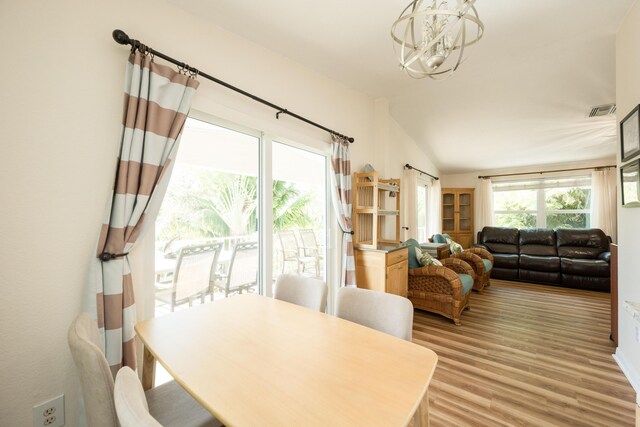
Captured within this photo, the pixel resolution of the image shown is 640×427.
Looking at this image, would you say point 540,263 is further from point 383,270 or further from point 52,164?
point 52,164

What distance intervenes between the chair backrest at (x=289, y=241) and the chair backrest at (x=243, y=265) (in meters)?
0.30

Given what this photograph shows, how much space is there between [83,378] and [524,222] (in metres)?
7.24

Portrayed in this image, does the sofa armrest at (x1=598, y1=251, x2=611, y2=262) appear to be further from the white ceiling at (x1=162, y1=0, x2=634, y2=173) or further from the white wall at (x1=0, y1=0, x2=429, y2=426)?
the white wall at (x1=0, y1=0, x2=429, y2=426)

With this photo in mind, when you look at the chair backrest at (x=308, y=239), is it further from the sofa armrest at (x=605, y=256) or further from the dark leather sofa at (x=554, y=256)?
the sofa armrest at (x=605, y=256)

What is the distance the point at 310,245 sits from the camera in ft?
9.07

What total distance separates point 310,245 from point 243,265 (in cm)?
84

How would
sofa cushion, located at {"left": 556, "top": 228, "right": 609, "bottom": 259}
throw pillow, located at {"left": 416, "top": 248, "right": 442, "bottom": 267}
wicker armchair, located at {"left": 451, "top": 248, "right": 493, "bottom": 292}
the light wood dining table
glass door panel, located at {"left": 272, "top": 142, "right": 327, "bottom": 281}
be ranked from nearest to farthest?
the light wood dining table < glass door panel, located at {"left": 272, "top": 142, "right": 327, "bottom": 281} < throw pillow, located at {"left": 416, "top": 248, "right": 442, "bottom": 267} < wicker armchair, located at {"left": 451, "top": 248, "right": 493, "bottom": 292} < sofa cushion, located at {"left": 556, "top": 228, "right": 609, "bottom": 259}

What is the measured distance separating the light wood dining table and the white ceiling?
6.39 feet


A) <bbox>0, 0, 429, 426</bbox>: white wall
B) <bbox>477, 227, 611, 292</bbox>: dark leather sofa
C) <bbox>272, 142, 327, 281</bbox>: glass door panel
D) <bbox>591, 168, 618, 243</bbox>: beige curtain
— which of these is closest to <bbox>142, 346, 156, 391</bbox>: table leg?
<bbox>0, 0, 429, 426</bbox>: white wall

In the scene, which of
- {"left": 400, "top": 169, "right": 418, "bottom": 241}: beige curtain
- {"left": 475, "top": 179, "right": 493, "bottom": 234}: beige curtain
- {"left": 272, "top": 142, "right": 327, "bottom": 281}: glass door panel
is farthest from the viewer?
{"left": 475, "top": 179, "right": 493, "bottom": 234}: beige curtain

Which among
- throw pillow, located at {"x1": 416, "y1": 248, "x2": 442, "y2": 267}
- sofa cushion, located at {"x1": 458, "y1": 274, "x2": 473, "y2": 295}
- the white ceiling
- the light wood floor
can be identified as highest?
the white ceiling

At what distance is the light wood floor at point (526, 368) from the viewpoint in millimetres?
1598

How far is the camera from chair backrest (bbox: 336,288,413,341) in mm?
1246

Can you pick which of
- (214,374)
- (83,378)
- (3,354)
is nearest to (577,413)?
(214,374)
